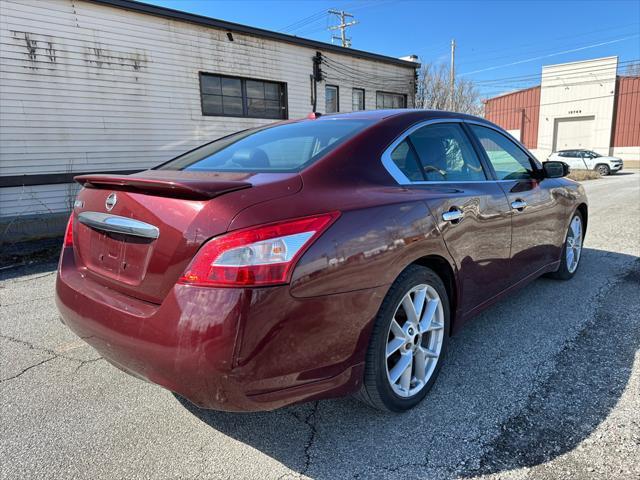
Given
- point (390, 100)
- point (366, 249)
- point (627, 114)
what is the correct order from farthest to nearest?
point (627, 114)
point (390, 100)
point (366, 249)

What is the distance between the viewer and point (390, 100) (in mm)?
15234

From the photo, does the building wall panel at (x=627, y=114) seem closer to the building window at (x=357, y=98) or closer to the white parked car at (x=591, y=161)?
the white parked car at (x=591, y=161)

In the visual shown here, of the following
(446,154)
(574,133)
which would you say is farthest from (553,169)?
(574,133)

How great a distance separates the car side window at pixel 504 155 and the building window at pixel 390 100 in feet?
37.7

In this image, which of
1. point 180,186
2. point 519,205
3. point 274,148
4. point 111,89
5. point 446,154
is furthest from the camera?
point 111,89

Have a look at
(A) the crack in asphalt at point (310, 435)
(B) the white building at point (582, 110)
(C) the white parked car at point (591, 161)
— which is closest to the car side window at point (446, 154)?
(A) the crack in asphalt at point (310, 435)

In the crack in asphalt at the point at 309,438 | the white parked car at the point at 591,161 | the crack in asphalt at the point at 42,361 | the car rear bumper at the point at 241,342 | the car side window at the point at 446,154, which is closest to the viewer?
the car rear bumper at the point at 241,342

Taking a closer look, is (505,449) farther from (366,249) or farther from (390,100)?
(390,100)

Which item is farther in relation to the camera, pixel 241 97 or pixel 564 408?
pixel 241 97

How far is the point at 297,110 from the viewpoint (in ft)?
40.5

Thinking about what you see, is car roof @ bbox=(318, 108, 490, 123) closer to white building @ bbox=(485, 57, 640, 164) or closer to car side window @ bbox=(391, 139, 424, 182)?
car side window @ bbox=(391, 139, 424, 182)

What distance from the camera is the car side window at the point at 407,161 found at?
2484mm

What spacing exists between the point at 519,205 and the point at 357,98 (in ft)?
38.2

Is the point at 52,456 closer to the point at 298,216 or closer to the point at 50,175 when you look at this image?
the point at 298,216
